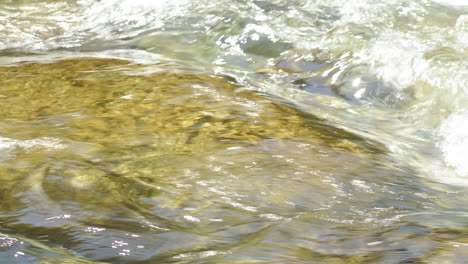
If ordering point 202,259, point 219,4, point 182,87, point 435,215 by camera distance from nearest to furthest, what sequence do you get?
point 202,259
point 435,215
point 182,87
point 219,4

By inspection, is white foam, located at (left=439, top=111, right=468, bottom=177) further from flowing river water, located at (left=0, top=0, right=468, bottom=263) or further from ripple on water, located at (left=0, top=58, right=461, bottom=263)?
ripple on water, located at (left=0, top=58, right=461, bottom=263)

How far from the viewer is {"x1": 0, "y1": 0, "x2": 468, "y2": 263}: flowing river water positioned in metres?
2.26

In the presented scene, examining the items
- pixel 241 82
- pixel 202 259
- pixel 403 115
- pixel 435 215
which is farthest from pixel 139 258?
pixel 403 115

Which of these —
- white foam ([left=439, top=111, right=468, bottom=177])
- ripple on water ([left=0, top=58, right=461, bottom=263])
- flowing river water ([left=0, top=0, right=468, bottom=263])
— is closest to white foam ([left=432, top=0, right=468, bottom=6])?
flowing river water ([left=0, top=0, right=468, bottom=263])

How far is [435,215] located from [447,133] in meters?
2.07

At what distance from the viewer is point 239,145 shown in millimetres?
3480

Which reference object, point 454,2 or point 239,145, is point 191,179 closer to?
point 239,145

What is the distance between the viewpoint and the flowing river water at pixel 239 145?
7.42ft

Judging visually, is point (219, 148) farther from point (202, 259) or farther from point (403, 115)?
point (403, 115)

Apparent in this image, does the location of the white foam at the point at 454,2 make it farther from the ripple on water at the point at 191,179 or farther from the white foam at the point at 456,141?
the ripple on water at the point at 191,179

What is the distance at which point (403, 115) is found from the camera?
196 inches

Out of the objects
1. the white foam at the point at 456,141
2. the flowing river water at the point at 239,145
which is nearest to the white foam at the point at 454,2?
the flowing river water at the point at 239,145

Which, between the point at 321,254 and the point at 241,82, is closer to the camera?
the point at 321,254

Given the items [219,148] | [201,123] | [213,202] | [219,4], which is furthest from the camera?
[219,4]
